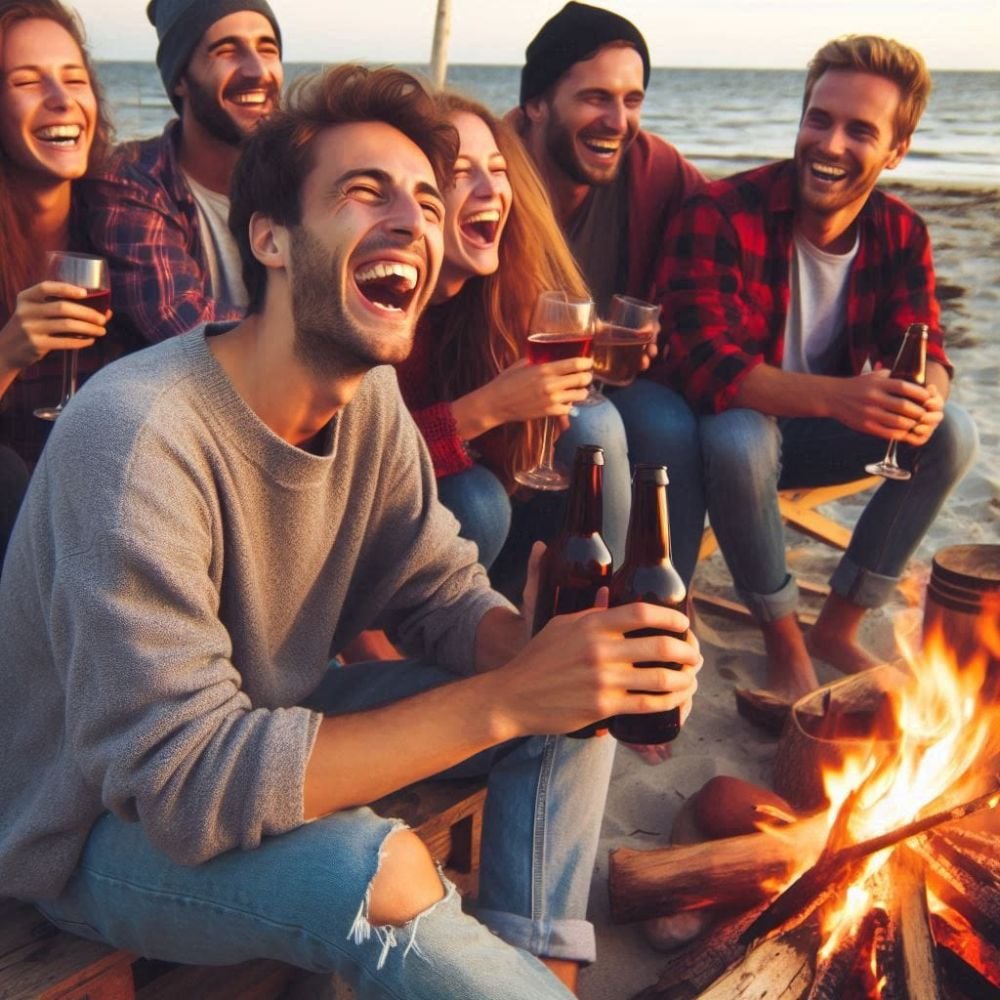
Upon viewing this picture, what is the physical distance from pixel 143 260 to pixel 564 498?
156 centimetres

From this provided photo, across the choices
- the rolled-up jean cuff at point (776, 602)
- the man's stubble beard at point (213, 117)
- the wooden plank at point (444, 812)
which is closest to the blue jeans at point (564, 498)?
the rolled-up jean cuff at point (776, 602)

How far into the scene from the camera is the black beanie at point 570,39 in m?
4.35

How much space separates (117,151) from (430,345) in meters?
1.39

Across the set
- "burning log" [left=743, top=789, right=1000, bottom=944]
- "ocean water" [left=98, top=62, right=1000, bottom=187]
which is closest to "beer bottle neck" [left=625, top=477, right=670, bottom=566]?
"burning log" [left=743, top=789, right=1000, bottom=944]

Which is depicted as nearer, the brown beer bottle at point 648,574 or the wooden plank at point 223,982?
the brown beer bottle at point 648,574

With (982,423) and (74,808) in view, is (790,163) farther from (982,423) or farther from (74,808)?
(74,808)

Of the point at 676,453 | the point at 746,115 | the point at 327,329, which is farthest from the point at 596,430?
the point at 746,115

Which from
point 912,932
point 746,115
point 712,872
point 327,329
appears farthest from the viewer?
point 746,115

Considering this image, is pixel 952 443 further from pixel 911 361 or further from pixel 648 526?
pixel 648 526

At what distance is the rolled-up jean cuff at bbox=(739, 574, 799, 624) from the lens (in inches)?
158

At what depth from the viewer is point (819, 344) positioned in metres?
4.45

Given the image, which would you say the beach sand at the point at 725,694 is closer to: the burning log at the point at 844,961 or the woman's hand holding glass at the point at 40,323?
the burning log at the point at 844,961

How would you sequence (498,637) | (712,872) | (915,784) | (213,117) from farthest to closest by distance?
(213,117) → (915,784) → (712,872) → (498,637)

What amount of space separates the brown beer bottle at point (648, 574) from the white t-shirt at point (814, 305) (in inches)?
91.0
